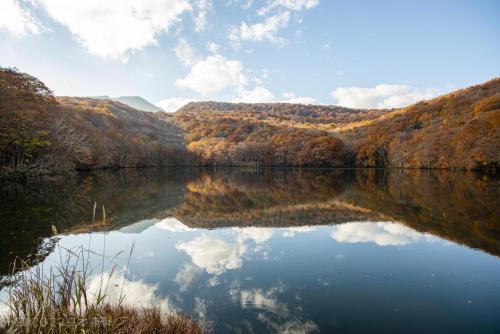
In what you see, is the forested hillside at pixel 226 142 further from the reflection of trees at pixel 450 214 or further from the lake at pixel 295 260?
the reflection of trees at pixel 450 214

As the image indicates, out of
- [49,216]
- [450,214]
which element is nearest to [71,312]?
[49,216]

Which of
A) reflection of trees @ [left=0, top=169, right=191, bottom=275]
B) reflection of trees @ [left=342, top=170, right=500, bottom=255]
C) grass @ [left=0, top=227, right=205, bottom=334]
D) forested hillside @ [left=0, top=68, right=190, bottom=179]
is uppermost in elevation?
forested hillside @ [left=0, top=68, right=190, bottom=179]

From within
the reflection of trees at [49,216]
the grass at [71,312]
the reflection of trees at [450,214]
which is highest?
the grass at [71,312]

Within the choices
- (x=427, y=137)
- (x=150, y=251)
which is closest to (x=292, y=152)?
(x=427, y=137)

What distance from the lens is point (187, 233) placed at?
12445 millimetres

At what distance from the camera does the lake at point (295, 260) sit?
18.4 ft

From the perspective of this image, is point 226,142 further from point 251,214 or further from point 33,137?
point 251,214

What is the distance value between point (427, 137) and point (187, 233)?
7634 centimetres

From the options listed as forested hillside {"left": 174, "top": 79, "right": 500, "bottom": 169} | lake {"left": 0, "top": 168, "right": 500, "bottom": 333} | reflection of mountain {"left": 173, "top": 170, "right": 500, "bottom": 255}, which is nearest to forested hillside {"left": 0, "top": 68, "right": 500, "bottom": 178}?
forested hillside {"left": 174, "top": 79, "right": 500, "bottom": 169}

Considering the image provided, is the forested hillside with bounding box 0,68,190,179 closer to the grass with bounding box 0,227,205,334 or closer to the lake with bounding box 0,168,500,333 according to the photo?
A: the lake with bounding box 0,168,500,333

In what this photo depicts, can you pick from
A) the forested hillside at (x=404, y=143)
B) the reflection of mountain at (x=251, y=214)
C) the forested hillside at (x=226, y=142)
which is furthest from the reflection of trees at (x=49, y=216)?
the forested hillside at (x=404, y=143)

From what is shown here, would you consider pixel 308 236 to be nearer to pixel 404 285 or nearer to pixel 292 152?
pixel 404 285

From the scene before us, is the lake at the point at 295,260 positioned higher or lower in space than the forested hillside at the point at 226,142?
lower

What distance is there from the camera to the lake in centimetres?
562
